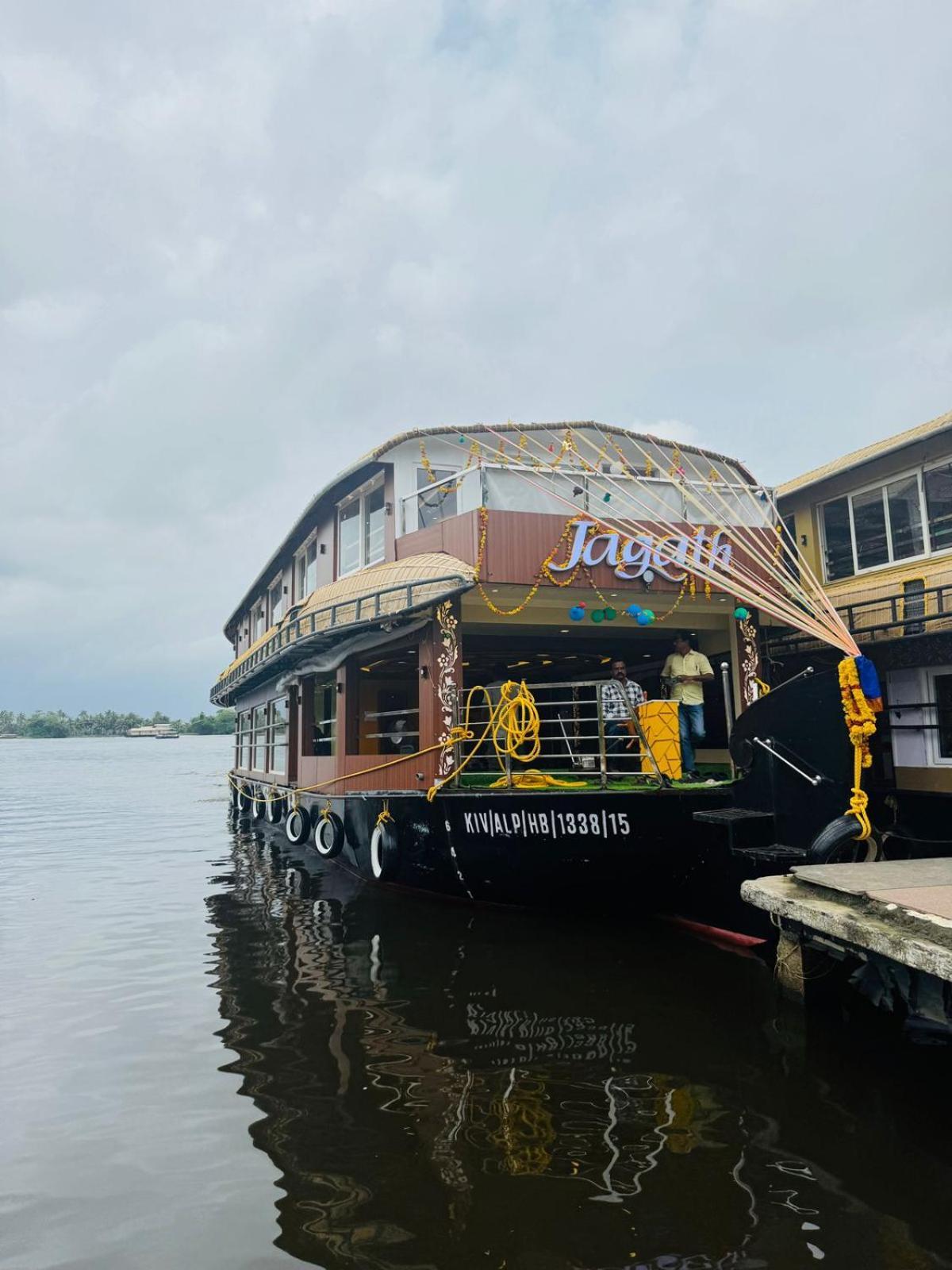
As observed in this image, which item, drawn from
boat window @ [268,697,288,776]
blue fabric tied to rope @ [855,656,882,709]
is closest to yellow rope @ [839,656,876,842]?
blue fabric tied to rope @ [855,656,882,709]

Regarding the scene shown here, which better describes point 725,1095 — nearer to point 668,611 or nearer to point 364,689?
point 668,611

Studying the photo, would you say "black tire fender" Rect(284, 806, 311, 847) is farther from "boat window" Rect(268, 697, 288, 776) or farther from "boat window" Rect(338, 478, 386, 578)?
"boat window" Rect(338, 478, 386, 578)

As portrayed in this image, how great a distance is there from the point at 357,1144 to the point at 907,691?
1044cm

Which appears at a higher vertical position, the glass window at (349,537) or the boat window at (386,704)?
the glass window at (349,537)

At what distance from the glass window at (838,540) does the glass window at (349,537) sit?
8441 millimetres

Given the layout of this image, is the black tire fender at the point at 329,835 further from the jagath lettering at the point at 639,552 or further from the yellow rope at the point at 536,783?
the jagath lettering at the point at 639,552

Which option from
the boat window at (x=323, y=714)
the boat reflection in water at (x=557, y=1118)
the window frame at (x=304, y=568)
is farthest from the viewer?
the window frame at (x=304, y=568)

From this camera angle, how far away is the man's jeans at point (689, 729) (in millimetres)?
10250

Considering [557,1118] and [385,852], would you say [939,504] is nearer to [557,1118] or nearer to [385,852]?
[385,852]

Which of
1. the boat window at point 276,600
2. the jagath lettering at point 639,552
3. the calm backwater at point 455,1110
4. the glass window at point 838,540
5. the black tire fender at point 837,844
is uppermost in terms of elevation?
the boat window at point 276,600

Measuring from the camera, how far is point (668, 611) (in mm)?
12273

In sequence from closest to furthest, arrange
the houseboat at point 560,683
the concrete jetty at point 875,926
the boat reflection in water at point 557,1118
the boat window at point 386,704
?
the boat reflection in water at point 557,1118 → the concrete jetty at point 875,926 → the houseboat at point 560,683 → the boat window at point 386,704

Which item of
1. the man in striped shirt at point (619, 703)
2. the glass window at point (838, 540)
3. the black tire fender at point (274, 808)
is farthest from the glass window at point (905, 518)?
the black tire fender at point (274, 808)

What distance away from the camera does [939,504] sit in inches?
473
